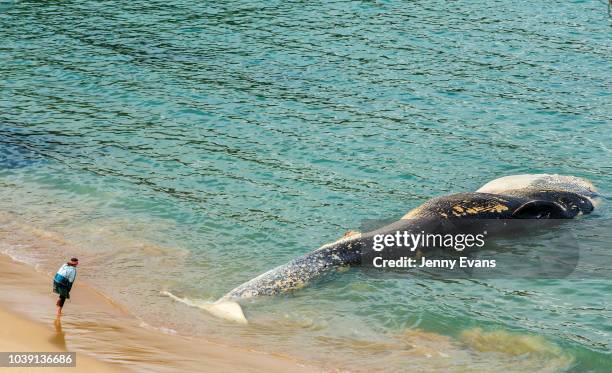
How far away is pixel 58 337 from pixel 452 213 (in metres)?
8.50

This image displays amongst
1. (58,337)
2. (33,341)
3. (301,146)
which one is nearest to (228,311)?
(58,337)

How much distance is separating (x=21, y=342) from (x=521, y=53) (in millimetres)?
21375

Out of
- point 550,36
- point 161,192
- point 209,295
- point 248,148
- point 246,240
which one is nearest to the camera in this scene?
point 209,295

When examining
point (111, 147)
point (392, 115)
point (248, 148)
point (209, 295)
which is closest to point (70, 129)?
point (111, 147)

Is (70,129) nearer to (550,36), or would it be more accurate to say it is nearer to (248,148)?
(248,148)

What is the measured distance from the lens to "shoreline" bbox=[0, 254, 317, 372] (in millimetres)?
14508

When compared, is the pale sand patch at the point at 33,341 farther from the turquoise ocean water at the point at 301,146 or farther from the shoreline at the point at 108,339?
the turquoise ocean water at the point at 301,146

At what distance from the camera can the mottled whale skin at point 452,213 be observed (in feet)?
59.4

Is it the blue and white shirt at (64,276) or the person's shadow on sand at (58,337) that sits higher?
the blue and white shirt at (64,276)

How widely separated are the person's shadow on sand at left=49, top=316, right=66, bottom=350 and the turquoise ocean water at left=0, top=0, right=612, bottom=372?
181cm

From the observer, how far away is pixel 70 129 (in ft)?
88.7

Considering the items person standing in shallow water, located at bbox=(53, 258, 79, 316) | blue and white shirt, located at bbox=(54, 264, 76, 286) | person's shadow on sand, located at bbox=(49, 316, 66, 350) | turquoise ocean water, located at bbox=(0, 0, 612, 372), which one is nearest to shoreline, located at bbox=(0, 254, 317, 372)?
person's shadow on sand, located at bbox=(49, 316, 66, 350)

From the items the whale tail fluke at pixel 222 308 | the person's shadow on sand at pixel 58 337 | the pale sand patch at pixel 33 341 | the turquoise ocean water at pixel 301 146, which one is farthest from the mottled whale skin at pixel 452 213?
the pale sand patch at pixel 33 341

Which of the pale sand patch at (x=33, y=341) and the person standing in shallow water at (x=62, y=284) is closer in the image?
the pale sand patch at (x=33, y=341)
